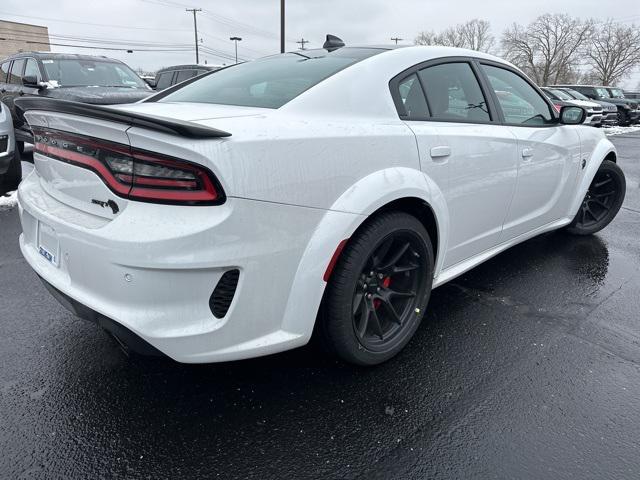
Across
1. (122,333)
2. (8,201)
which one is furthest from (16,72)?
(122,333)

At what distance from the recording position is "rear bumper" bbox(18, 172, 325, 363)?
1.61 metres

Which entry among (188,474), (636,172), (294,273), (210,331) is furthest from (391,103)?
(636,172)

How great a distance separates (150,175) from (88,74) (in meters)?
7.77

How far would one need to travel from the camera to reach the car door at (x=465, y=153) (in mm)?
2428

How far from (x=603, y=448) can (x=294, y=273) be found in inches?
55.7

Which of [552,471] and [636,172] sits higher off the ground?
→ [552,471]

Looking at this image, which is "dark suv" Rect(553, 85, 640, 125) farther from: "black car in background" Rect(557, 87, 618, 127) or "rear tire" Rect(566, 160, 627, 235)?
"rear tire" Rect(566, 160, 627, 235)

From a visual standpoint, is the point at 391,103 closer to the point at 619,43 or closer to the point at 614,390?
the point at 614,390

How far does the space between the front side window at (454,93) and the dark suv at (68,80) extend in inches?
234

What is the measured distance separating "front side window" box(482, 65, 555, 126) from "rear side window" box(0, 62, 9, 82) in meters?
9.52

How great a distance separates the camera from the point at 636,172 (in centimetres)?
877

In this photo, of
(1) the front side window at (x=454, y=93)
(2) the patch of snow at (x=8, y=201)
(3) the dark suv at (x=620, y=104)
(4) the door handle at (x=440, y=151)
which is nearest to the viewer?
(4) the door handle at (x=440, y=151)

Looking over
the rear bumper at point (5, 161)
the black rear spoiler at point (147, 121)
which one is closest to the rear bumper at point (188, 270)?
the black rear spoiler at point (147, 121)

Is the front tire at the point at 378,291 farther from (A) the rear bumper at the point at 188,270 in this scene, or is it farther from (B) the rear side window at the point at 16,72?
(B) the rear side window at the point at 16,72
